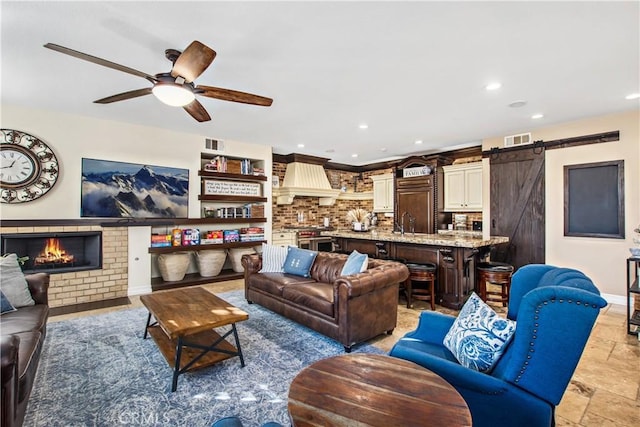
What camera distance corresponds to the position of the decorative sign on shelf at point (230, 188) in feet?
18.6

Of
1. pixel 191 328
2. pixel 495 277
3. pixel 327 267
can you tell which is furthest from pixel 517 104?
pixel 191 328

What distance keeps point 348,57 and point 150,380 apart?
3.06 metres

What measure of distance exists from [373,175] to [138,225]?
570cm

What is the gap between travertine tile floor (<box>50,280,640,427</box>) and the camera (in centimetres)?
190

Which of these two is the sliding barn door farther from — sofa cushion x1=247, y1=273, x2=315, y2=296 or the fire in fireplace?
the fire in fireplace

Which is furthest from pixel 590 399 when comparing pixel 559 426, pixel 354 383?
pixel 354 383

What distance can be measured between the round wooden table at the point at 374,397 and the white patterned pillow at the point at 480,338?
238 millimetres

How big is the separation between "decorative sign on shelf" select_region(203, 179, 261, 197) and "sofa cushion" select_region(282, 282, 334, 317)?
3.01 metres

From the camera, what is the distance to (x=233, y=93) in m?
2.71

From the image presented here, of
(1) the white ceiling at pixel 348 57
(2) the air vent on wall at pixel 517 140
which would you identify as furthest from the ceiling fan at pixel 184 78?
(2) the air vent on wall at pixel 517 140

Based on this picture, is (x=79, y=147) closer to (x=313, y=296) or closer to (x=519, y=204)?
(x=313, y=296)

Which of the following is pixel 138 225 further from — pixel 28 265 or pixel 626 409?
pixel 626 409

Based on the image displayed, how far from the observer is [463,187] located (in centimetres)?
616

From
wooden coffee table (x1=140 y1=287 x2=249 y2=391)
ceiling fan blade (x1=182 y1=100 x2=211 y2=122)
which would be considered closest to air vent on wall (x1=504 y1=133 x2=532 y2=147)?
ceiling fan blade (x1=182 y1=100 x2=211 y2=122)
